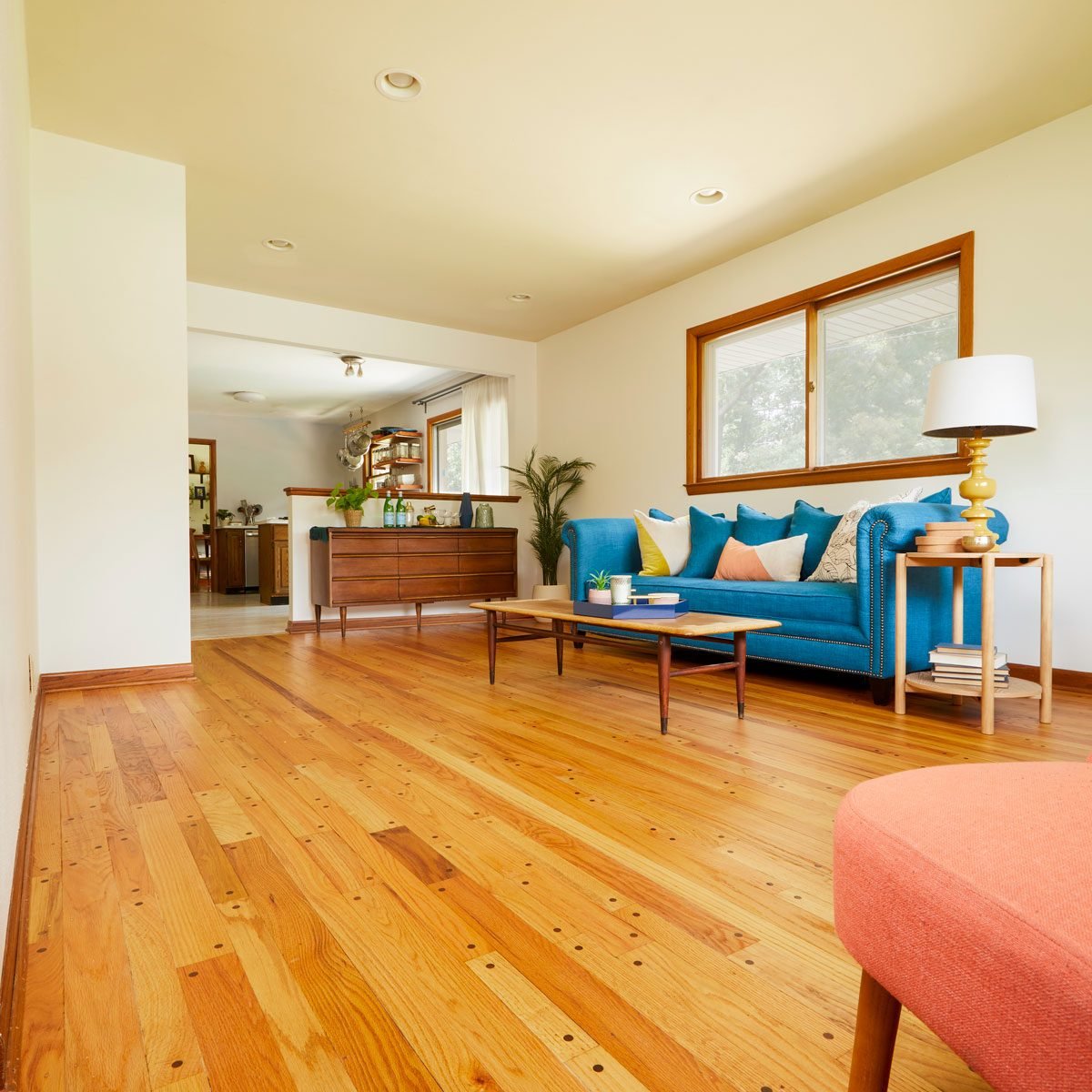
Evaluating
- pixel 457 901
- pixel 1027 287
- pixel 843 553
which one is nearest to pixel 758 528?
pixel 843 553

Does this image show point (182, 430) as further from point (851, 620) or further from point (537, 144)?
point (851, 620)

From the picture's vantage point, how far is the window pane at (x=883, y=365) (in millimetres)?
3748

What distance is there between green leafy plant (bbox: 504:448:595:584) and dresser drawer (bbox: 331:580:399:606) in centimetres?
134

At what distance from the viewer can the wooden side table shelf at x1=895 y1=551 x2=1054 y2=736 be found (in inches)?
97.8

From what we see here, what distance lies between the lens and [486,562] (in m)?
6.04

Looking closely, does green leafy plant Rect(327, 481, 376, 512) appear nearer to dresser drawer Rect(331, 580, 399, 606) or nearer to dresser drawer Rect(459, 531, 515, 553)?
dresser drawer Rect(331, 580, 399, 606)

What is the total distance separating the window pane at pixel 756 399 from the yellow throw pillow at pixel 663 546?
0.76m

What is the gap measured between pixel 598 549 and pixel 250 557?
6587mm

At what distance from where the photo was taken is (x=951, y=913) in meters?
0.54

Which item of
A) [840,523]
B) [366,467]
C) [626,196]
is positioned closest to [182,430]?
[626,196]

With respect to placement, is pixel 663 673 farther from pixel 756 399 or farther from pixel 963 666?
pixel 756 399

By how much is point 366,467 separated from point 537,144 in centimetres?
666

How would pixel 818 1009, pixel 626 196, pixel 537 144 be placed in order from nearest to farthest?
pixel 818 1009
pixel 537 144
pixel 626 196

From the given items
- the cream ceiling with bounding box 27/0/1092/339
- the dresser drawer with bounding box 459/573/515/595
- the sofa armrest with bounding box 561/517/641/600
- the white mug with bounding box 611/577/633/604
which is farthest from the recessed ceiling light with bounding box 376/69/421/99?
the dresser drawer with bounding box 459/573/515/595
